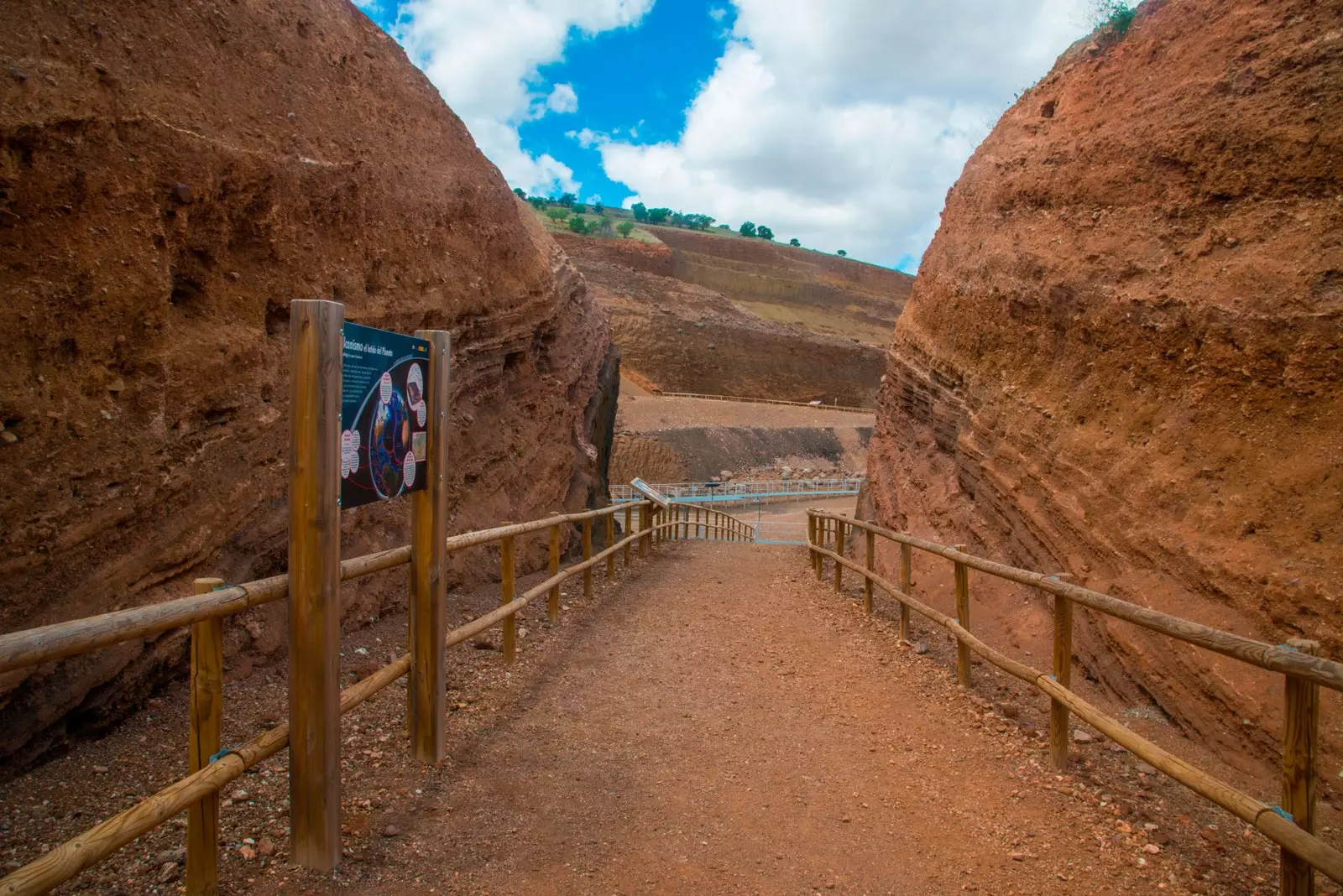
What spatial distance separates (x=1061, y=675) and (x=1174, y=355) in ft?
8.42

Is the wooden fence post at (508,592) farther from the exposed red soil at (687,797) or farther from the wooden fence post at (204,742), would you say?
the wooden fence post at (204,742)

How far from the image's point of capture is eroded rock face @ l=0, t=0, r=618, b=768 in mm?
3936

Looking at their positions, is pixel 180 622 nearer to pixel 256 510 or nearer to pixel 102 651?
pixel 102 651

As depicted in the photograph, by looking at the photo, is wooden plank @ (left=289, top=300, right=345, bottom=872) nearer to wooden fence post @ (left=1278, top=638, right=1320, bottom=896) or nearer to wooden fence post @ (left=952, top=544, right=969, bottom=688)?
wooden fence post @ (left=1278, top=638, right=1320, bottom=896)

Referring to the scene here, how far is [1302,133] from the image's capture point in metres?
5.42

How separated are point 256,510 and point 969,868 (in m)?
4.25

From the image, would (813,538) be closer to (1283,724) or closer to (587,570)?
(587,570)

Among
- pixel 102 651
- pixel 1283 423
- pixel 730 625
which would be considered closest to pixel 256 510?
pixel 102 651

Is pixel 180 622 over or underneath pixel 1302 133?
underneath

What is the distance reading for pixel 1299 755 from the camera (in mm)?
2947

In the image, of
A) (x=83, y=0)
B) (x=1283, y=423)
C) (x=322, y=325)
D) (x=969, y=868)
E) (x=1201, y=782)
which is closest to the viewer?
(x=322, y=325)

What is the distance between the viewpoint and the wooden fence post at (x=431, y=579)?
389cm

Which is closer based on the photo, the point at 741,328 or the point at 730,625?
the point at 730,625

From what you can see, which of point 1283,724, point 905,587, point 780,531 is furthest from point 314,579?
point 780,531
